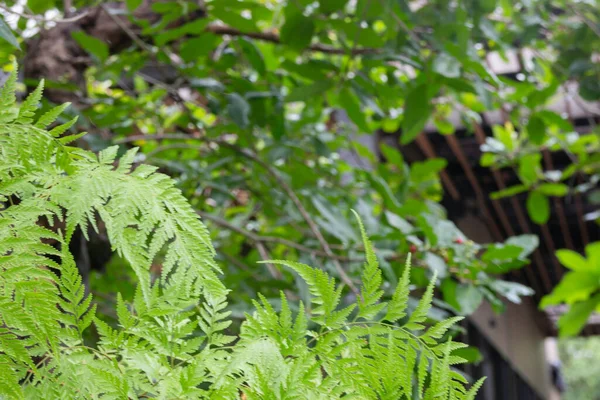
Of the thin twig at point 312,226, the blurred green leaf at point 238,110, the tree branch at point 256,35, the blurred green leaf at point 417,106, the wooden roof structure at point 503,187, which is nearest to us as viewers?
the thin twig at point 312,226

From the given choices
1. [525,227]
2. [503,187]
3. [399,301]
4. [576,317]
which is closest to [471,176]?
[503,187]

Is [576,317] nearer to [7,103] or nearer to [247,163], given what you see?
[7,103]

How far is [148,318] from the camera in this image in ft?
1.26

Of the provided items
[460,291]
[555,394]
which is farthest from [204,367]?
[555,394]

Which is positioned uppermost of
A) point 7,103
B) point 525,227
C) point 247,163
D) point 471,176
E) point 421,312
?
point 7,103

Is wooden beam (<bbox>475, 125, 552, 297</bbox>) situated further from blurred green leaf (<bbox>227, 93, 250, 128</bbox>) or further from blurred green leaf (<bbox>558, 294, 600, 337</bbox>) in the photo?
blurred green leaf (<bbox>558, 294, 600, 337</bbox>)

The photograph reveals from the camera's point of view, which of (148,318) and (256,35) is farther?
(256,35)

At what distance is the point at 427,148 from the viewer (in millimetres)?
4828

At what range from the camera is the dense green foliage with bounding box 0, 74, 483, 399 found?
342 mm

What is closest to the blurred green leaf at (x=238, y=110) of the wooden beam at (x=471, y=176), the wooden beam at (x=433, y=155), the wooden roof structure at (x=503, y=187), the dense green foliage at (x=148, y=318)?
the dense green foliage at (x=148, y=318)

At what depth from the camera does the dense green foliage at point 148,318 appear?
0.34 metres

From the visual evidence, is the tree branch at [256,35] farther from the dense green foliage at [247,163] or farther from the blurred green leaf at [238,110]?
the blurred green leaf at [238,110]

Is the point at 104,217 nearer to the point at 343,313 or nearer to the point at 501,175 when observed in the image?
the point at 343,313

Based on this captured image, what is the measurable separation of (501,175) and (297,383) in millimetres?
5292
